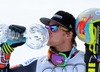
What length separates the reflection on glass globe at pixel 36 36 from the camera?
198 cm

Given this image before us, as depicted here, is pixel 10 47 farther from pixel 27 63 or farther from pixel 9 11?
pixel 9 11

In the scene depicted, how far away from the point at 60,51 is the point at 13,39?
29cm

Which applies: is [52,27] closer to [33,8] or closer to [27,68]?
[27,68]

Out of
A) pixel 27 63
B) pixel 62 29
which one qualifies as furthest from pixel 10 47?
pixel 62 29

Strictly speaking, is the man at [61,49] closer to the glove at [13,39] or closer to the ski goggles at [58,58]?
the ski goggles at [58,58]

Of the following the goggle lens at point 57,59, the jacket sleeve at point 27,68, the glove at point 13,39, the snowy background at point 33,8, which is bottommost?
the jacket sleeve at point 27,68

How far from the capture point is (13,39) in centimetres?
197

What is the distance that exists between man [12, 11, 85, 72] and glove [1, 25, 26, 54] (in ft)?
0.56

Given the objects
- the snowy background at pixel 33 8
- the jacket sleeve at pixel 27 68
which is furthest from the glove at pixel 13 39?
the snowy background at pixel 33 8

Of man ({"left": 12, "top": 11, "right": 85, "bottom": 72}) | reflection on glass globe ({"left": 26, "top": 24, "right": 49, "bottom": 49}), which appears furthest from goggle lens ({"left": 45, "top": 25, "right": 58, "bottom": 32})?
reflection on glass globe ({"left": 26, "top": 24, "right": 49, "bottom": 49})

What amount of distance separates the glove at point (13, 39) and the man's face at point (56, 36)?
0.63ft

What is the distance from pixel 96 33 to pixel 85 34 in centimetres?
5

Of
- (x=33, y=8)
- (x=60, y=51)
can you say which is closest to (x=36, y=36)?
(x=60, y=51)

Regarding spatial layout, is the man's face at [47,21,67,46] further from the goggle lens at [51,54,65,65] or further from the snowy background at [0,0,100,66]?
the snowy background at [0,0,100,66]
